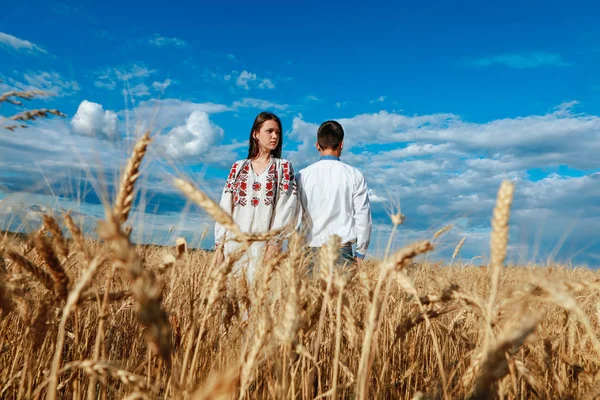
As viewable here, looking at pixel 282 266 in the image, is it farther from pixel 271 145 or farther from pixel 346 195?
pixel 346 195

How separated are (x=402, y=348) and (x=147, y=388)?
85.9 inches

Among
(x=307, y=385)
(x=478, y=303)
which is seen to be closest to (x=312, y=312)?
(x=307, y=385)

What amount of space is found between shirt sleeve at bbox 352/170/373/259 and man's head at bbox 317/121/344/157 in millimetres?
424

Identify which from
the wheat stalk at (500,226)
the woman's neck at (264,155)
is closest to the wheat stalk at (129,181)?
the wheat stalk at (500,226)

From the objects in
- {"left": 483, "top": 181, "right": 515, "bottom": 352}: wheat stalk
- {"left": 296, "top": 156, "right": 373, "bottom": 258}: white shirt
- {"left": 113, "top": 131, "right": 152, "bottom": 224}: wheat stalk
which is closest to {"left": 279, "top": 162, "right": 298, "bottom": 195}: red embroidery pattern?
{"left": 296, "top": 156, "right": 373, "bottom": 258}: white shirt

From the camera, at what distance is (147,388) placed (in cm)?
90

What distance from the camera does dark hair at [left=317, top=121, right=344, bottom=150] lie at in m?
4.97

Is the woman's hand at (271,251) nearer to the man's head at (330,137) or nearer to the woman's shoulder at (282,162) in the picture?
the woman's shoulder at (282,162)

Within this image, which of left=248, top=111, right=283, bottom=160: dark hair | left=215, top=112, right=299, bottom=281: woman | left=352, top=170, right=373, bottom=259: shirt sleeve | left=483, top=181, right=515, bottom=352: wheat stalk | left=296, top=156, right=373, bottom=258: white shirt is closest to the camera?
left=483, top=181, right=515, bottom=352: wheat stalk

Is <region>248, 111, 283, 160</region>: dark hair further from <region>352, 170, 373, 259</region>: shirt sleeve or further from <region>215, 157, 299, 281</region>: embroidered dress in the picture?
<region>352, 170, 373, 259</region>: shirt sleeve

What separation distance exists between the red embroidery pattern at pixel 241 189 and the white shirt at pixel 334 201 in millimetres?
810

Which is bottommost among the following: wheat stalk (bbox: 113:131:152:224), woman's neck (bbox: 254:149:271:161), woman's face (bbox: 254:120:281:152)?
wheat stalk (bbox: 113:131:152:224)

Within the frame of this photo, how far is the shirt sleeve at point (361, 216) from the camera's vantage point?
491cm

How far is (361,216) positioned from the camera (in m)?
4.96
